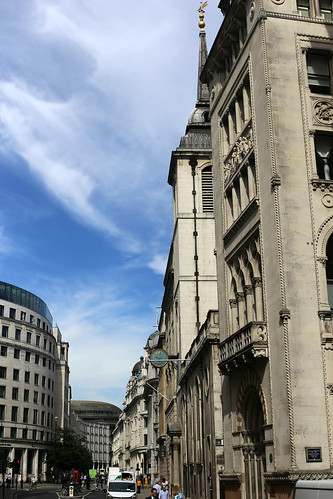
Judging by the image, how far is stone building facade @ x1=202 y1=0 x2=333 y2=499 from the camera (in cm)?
2020

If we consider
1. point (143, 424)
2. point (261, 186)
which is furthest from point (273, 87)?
point (143, 424)

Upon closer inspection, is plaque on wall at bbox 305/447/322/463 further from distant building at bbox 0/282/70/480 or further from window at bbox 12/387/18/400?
window at bbox 12/387/18/400

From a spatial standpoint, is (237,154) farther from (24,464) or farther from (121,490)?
(24,464)

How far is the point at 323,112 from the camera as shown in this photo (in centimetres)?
2334

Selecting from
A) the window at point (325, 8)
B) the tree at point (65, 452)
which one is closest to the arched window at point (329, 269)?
the window at point (325, 8)

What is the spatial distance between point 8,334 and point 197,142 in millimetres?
60686

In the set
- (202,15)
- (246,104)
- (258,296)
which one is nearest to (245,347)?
(258,296)

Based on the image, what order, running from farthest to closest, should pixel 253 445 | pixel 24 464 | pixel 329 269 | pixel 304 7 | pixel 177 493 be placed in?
pixel 24 464, pixel 177 493, pixel 304 7, pixel 253 445, pixel 329 269

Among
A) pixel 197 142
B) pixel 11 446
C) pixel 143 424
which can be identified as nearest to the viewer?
pixel 197 142

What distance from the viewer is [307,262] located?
21.4 meters

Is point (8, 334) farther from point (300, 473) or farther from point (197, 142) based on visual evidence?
point (300, 473)

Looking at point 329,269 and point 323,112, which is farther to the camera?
point 323,112

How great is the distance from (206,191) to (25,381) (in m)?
65.1

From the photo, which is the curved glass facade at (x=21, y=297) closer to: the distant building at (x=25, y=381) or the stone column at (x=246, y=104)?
the distant building at (x=25, y=381)
